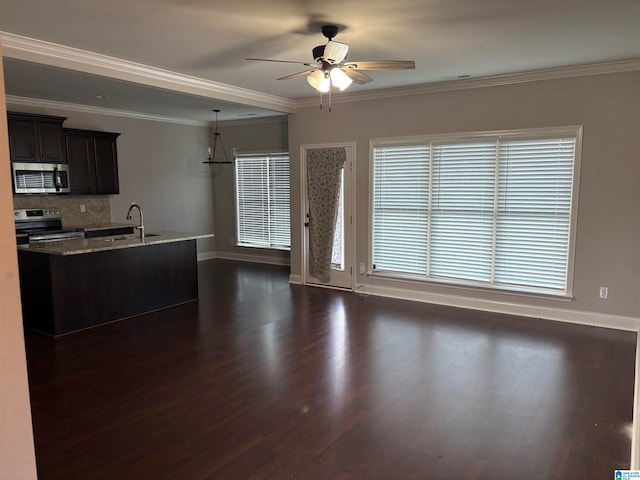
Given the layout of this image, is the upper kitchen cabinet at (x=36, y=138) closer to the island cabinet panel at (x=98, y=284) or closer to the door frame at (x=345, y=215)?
the island cabinet panel at (x=98, y=284)

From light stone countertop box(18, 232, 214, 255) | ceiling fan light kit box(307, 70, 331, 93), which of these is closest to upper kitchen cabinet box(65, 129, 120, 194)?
light stone countertop box(18, 232, 214, 255)

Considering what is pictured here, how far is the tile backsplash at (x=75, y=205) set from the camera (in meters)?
6.30

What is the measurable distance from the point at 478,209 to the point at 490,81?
144 cm

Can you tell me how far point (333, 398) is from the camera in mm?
3203

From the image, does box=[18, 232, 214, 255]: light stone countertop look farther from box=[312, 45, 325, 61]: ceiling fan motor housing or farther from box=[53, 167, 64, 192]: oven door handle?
box=[312, 45, 325, 61]: ceiling fan motor housing

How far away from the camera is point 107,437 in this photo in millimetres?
2721

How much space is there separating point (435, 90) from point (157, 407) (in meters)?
4.50

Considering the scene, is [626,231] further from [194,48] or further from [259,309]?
[194,48]

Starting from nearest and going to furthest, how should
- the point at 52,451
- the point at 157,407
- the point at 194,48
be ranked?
the point at 52,451, the point at 157,407, the point at 194,48

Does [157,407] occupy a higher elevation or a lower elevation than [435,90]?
lower

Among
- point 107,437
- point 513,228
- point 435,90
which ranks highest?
point 435,90

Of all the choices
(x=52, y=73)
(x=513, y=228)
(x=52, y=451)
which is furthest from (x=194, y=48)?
(x=513, y=228)

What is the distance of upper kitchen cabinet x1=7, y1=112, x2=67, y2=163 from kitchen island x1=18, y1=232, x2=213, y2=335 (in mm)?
1682

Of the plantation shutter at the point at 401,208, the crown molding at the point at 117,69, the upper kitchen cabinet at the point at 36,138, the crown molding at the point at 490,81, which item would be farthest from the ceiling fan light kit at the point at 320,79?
the upper kitchen cabinet at the point at 36,138
